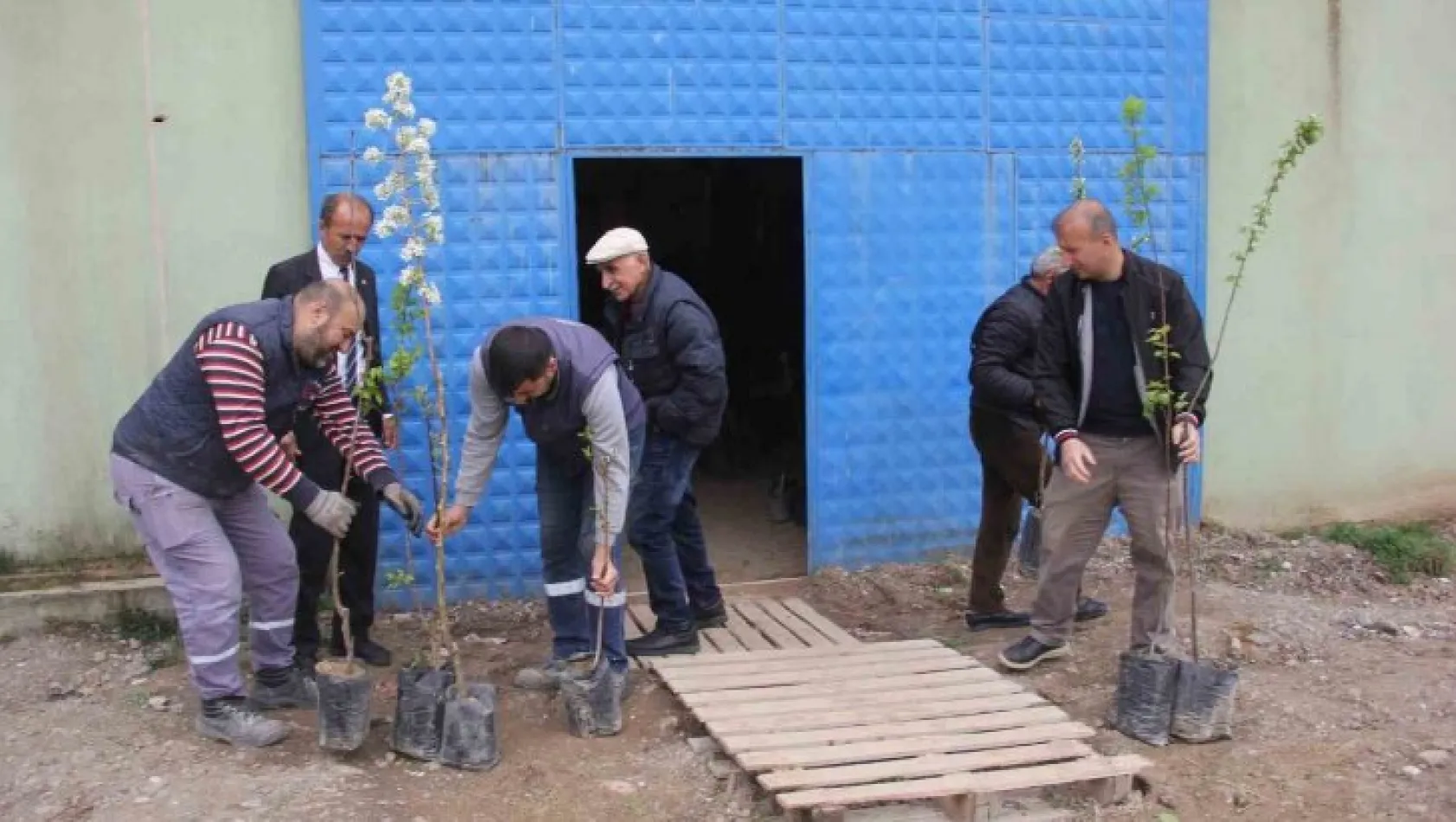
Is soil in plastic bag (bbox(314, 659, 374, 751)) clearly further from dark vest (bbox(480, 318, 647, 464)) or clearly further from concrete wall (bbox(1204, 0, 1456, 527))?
concrete wall (bbox(1204, 0, 1456, 527))

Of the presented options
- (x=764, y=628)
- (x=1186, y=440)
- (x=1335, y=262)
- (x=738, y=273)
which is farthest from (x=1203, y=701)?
(x=738, y=273)

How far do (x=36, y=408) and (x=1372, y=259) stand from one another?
6827 millimetres

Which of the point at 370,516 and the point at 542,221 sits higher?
the point at 542,221

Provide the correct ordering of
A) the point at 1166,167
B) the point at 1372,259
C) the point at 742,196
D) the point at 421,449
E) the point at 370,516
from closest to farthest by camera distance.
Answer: the point at 370,516 → the point at 421,449 → the point at 1166,167 → the point at 1372,259 → the point at 742,196

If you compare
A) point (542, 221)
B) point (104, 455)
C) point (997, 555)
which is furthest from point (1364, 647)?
point (104, 455)

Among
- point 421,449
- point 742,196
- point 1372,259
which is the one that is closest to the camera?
point 421,449

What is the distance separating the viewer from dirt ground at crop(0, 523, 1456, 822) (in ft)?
12.6

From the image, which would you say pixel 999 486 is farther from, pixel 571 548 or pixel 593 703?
pixel 593 703

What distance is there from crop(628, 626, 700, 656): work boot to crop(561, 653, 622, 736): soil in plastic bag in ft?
2.31

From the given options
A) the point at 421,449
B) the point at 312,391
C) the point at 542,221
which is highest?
the point at 542,221

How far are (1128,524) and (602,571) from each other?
191 cm

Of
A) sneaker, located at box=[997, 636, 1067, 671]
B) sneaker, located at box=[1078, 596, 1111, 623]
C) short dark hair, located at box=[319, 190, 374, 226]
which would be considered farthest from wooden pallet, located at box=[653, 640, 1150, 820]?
short dark hair, located at box=[319, 190, 374, 226]

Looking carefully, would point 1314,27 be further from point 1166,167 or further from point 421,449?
point 421,449

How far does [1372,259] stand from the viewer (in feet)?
23.6
